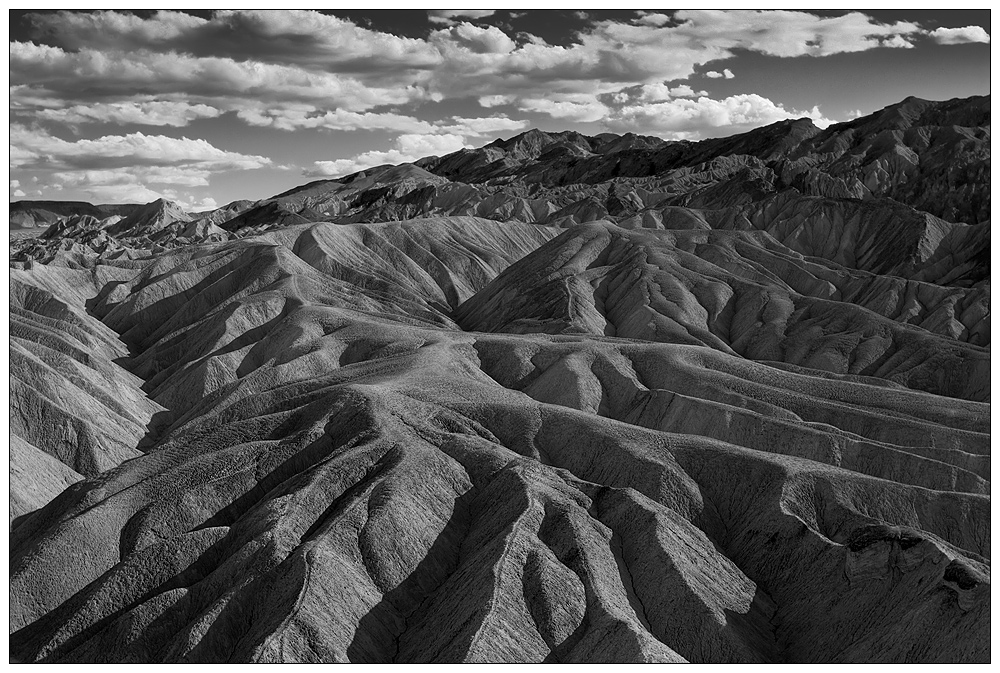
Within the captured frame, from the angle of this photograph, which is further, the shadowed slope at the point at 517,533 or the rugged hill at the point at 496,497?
the rugged hill at the point at 496,497

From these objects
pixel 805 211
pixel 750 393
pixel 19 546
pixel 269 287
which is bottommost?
pixel 805 211

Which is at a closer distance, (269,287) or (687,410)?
(687,410)

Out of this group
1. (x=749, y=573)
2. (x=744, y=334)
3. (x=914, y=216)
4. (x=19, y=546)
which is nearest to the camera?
(x=749, y=573)

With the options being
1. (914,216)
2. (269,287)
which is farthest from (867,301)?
(269,287)

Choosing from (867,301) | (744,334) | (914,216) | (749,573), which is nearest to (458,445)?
(749,573)

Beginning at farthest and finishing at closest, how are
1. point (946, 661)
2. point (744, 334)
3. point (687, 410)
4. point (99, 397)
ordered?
point (744, 334)
point (99, 397)
point (687, 410)
point (946, 661)

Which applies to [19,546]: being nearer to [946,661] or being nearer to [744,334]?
→ [946,661]

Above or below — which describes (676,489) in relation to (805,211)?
above

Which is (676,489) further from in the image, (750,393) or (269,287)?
(269,287)

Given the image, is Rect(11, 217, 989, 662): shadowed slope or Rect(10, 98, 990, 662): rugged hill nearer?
Rect(11, 217, 989, 662): shadowed slope

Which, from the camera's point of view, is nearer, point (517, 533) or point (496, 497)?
point (517, 533)

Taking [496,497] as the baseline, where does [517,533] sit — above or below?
above
